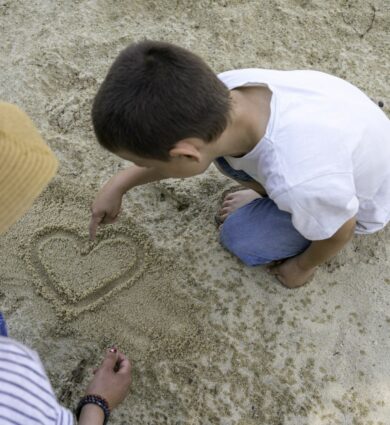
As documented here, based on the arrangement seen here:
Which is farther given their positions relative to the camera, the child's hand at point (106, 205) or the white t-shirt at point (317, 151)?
the child's hand at point (106, 205)

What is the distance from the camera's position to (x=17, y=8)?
222 cm

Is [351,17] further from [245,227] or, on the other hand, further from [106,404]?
[106,404]

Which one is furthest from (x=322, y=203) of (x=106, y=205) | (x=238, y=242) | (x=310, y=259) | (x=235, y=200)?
(x=106, y=205)

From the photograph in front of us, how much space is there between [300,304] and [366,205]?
0.36 metres

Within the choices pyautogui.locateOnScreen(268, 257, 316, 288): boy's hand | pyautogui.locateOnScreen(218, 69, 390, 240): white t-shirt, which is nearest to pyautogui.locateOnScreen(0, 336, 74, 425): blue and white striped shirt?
pyautogui.locateOnScreen(218, 69, 390, 240): white t-shirt

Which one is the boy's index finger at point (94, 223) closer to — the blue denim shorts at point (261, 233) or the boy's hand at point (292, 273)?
the blue denim shorts at point (261, 233)

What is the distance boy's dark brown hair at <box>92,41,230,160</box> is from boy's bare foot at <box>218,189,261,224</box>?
0.55m

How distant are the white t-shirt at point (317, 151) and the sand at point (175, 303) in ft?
1.18

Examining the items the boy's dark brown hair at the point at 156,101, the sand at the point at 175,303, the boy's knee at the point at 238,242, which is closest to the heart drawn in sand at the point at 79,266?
the sand at the point at 175,303

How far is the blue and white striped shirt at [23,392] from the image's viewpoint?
918mm

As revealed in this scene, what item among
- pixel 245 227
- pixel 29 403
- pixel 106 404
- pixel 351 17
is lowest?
pixel 106 404

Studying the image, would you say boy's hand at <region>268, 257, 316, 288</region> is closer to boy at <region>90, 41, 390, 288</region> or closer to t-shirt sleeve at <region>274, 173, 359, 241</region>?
boy at <region>90, 41, 390, 288</region>

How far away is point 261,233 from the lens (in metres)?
Answer: 1.50

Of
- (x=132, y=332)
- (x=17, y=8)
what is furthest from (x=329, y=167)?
(x=17, y=8)
